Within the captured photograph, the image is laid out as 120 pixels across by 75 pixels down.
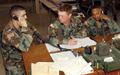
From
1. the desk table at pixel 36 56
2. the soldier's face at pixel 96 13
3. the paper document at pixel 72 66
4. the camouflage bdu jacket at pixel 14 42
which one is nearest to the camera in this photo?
the paper document at pixel 72 66

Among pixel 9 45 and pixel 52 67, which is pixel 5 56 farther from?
pixel 52 67

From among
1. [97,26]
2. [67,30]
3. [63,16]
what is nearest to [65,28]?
[67,30]

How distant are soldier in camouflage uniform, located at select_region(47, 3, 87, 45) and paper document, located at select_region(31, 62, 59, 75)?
1.88 feet

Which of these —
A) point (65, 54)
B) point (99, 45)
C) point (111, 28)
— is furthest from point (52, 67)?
point (111, 28)

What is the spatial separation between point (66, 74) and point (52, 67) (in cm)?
15

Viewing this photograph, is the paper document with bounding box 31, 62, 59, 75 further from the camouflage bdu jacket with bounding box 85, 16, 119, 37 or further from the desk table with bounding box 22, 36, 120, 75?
the camouflage bdu jacket with bounding box 85, 16, 119, 37

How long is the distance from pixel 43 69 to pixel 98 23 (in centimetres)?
155

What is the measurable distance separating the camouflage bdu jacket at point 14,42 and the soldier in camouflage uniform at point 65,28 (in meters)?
0.32

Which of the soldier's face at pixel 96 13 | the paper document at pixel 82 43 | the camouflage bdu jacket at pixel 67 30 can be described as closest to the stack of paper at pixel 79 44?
the paper document at pixel 82 43

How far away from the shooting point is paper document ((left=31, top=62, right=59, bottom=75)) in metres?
1.32

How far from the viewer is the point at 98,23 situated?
8.59 ft

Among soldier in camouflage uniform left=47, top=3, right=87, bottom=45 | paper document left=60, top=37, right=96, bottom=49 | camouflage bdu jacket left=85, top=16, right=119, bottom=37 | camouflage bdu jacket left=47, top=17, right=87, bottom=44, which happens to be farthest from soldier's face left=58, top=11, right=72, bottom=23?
camouflage bdu jacket left=85, top=16, right=119, bottom=37

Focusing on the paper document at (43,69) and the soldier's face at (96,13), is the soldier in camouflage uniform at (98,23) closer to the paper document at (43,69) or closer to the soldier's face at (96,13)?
the soldier's face at (96,13)

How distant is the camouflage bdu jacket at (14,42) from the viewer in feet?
5.83
